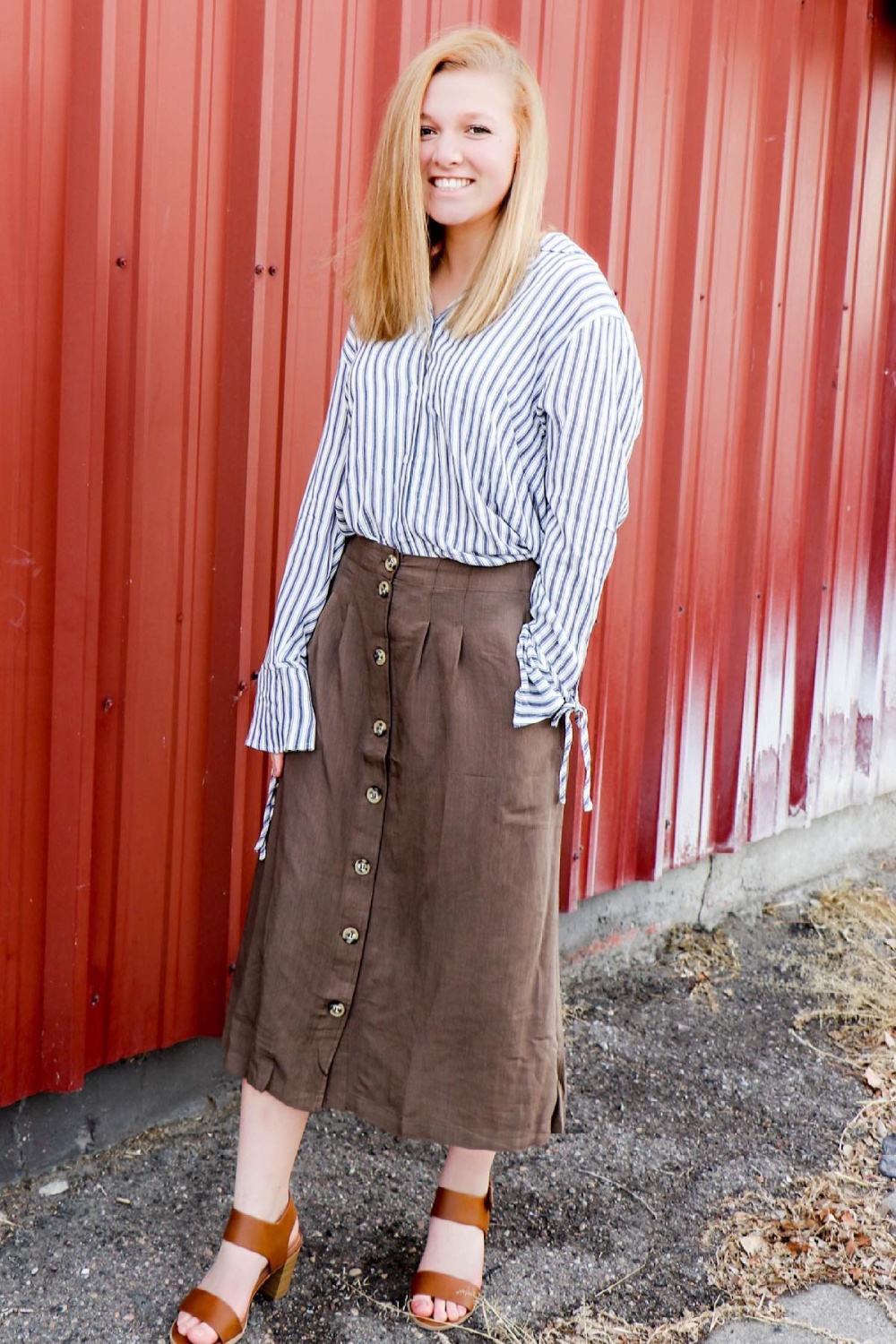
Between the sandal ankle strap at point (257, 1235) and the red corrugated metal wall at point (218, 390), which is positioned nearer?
the sandal ankle strap at point (257, 1235)

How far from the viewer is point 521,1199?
10.00 ft

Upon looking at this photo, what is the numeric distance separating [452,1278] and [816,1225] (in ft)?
2.82

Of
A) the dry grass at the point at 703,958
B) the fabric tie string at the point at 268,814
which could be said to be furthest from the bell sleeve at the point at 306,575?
the dry grass at the point at 703,958

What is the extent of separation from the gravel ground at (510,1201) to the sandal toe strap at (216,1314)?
0.25 ft

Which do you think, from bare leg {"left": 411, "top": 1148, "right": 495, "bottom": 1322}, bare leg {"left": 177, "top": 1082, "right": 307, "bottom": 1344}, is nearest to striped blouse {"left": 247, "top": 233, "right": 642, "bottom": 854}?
bare leg {"left": 177, "top": 1082, "right": 307, "bottom": 1344}

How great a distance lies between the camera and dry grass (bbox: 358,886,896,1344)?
2605 mm

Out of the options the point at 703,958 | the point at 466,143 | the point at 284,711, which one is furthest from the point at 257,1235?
the point at 703,958

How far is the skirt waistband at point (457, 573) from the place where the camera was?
2387 mm

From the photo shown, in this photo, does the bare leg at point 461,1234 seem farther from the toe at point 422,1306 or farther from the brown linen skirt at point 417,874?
the brown linen skirt at point 417,874

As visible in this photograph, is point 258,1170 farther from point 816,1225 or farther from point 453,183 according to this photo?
point 453,183

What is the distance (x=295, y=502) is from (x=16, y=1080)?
133 centimetres

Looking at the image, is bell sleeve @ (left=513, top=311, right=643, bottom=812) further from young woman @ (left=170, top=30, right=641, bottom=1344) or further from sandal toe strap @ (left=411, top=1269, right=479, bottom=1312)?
sandal toe strap @ (left=411, top=1269, right=479, bottom=1312)

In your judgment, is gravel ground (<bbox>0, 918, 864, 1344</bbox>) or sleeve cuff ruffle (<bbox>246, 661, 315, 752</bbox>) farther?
gravel ground (<bbox>0, 918, 864, 1344</bbox>)

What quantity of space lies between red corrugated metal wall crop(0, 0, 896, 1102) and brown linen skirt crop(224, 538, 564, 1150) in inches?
21.0
